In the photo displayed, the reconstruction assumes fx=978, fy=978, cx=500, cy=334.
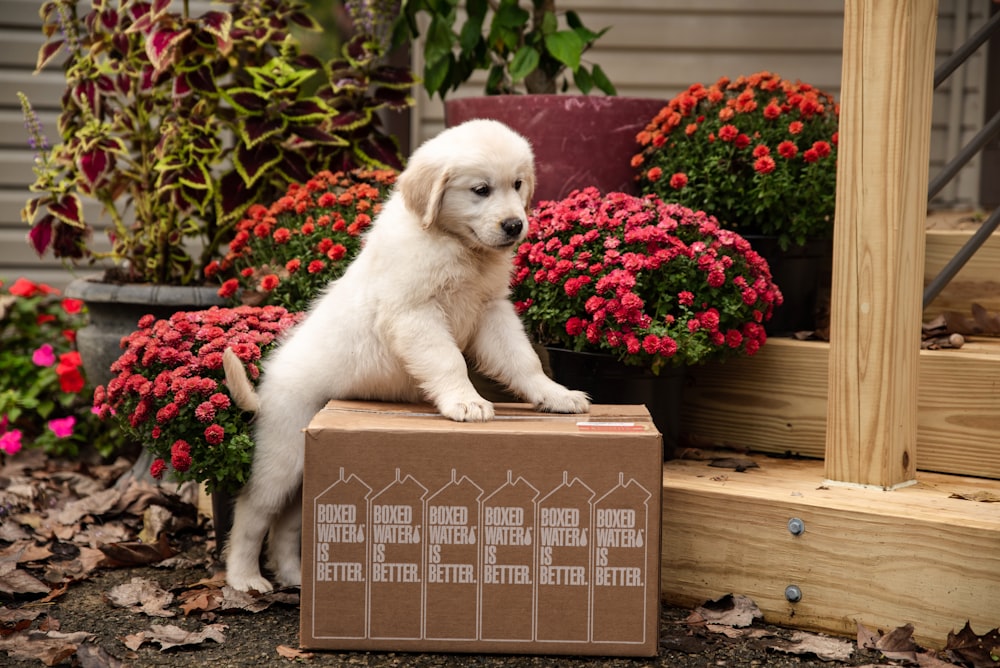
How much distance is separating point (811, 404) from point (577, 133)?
1.56 meters

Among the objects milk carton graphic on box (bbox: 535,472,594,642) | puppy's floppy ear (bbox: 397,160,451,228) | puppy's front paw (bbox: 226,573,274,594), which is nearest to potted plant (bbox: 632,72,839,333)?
puppy's floppy ear (bbox: 397,160,451,228)

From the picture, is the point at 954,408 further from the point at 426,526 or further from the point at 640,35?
the point at 640,35

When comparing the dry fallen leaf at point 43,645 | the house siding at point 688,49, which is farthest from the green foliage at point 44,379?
the dry fallen leaf at point 43,645

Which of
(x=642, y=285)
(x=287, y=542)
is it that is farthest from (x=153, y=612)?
(x=642, y=285)

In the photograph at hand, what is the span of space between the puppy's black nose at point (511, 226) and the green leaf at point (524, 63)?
1.77 metres

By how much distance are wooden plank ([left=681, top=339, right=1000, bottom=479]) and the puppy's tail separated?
1.67 metres

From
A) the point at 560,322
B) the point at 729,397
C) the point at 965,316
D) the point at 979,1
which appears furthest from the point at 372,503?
the point at 979,1

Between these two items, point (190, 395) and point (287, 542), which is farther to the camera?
point (287, 542)

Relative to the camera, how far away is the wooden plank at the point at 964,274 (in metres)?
3.91

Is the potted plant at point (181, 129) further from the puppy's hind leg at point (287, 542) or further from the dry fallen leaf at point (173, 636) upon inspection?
the dry fallen leaf at point (173, 636)

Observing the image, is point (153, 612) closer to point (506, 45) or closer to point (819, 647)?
point (819, 647)

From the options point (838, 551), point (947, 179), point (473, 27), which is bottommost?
point (838, 551)

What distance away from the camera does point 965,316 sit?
393 cm

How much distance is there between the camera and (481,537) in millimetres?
2605
